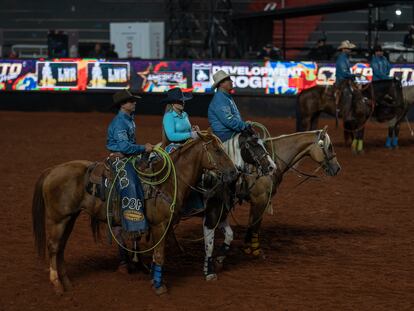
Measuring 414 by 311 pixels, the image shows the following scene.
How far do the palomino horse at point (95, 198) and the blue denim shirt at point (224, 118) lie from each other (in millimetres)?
1163

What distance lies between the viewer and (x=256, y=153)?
34.8 ft

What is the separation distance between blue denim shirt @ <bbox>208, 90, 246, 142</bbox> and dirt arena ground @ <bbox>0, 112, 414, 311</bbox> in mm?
1643

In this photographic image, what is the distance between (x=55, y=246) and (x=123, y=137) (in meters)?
1.42

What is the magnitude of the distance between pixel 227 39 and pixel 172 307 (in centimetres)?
2570

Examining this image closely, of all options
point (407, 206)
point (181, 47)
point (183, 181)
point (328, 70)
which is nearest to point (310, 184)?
point (407, 206)

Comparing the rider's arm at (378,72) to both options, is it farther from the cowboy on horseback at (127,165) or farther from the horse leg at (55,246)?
the horse leg at (55,246)

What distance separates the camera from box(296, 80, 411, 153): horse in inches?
811

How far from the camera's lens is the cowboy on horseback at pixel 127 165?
9.48m

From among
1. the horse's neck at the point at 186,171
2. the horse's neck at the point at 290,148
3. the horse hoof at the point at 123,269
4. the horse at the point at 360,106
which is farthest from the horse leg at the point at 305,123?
the horse's neck at the point at 186,171

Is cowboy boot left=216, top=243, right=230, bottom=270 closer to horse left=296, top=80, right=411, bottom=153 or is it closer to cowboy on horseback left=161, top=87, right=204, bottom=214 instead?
cowboy on horseback left=161, top=87, right=204, bottom=214

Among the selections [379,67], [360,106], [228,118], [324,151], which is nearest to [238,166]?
[228,118]

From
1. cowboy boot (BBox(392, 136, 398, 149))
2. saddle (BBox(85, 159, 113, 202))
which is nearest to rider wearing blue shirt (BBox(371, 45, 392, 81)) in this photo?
cowboy boot (BBox(392, 136, 398, 149))

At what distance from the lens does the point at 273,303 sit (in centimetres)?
920

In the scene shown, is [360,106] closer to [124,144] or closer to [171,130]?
[171,130]
